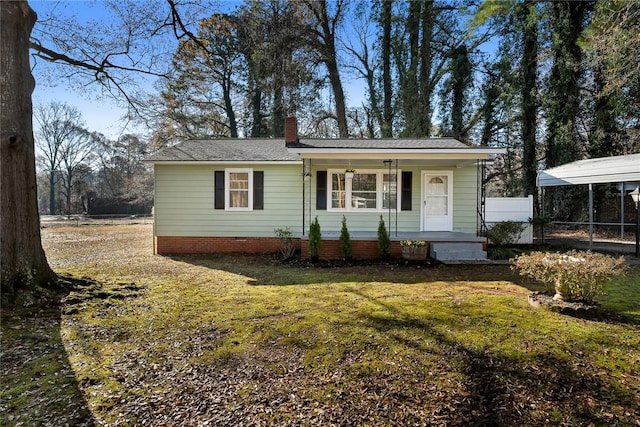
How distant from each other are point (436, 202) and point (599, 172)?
499 centimetres

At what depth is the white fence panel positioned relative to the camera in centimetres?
1233

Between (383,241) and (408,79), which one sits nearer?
(383,241)

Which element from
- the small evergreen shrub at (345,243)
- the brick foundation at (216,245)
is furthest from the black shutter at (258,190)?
the small evergreen shrub at (345,243)

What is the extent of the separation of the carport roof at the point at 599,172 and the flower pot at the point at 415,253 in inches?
246

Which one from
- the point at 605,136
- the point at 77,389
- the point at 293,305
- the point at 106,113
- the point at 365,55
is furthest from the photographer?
the point at 365,55

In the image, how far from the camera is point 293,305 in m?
5.43

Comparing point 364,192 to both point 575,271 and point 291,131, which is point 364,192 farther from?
point 575,271

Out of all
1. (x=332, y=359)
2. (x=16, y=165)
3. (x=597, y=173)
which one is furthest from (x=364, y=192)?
(x=16, y=165)

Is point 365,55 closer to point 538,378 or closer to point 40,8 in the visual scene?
point 40,8

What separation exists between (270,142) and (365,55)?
1302cm

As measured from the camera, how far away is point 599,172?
1077 centimetres

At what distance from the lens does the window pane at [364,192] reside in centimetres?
1120

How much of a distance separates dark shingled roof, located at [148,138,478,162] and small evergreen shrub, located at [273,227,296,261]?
7.30ft

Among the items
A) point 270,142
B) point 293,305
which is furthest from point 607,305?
point 270,142
